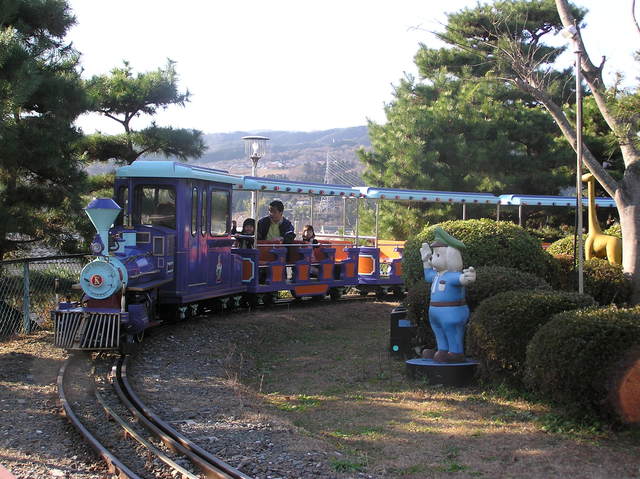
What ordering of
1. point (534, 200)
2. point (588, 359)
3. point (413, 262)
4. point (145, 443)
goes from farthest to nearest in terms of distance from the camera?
point (534, 200)
point (413, 262)
point (588, 359)
point (145, 443)

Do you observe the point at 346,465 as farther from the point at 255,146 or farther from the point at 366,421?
the point at 255,146

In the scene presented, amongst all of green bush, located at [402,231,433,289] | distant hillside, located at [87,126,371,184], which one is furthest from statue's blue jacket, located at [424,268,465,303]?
distant hillside, located at [87,126,371,184]

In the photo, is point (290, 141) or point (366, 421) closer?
point (366, 421)

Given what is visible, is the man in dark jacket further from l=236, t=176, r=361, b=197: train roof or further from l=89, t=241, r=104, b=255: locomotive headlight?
l=89, t=241, r=104, b=255: locomotive headlight

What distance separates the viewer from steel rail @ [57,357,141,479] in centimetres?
546

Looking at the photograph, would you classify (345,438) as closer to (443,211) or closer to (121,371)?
(121,371)

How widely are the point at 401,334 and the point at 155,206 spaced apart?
4.61 m

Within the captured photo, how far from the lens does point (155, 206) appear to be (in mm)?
11609

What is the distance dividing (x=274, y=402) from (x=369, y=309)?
25.4 feet

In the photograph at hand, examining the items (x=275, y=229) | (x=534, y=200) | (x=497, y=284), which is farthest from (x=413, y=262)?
(x=534, y=200)

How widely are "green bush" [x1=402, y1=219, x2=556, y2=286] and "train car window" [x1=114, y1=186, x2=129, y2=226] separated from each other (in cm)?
473

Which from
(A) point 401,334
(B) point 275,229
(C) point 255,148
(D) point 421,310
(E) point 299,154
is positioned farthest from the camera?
(E) point 299,154

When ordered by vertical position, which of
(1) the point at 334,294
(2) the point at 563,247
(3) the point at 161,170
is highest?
(3) the point at 161,170

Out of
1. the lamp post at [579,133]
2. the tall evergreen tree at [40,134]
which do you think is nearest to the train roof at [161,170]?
the tall evergreen tree at [40,134]
